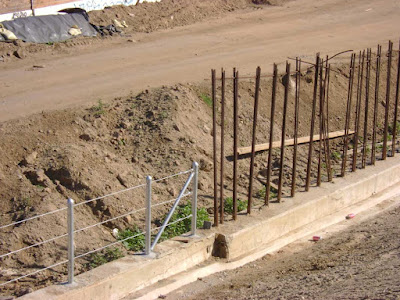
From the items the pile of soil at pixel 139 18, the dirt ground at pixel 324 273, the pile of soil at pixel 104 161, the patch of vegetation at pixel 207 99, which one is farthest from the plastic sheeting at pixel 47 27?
the dirt ground at pixel 324 273

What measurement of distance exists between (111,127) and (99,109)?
21.7 inches

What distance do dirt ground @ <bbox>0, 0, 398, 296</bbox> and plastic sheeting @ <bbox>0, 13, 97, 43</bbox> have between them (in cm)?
83

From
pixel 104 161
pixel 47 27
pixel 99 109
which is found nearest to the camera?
pixel 104 161

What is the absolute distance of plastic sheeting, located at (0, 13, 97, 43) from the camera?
17.2m

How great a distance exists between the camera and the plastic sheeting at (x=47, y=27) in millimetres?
17219

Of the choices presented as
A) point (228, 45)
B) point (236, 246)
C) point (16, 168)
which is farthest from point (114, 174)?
point (228, 45)

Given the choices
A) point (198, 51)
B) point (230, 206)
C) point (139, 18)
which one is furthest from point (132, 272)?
point (139, 18)

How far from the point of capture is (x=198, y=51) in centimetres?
1706

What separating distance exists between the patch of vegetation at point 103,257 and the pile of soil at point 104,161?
107 millimetres

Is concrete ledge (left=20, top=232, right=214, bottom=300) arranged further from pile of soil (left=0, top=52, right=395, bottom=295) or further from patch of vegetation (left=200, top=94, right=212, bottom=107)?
patch of vegetation (left=200, top=94, right=212, bottom=107)

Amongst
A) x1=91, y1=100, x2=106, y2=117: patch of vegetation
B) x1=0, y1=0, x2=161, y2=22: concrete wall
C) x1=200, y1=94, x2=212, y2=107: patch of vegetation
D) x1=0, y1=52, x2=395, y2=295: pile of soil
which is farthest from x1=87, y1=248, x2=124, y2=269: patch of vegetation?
x1=0, y1=0, x2=161, y2=22: concrete wall

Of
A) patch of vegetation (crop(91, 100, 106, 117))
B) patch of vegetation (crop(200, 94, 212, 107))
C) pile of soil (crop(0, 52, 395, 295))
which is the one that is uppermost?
patch of vegetation (crop(91, 100, 106, 117))

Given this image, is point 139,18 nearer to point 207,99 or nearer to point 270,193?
point 207,99

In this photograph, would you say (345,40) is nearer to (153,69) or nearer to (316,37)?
(316,37)
